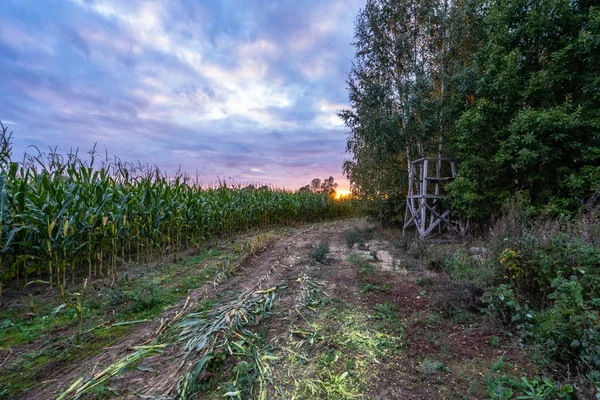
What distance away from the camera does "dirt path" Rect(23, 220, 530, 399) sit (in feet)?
6.82

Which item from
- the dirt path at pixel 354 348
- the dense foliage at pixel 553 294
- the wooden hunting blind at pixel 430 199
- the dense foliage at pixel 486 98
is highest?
the dense foliage at pixel 486 98

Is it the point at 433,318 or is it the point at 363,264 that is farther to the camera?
the point at 363,264

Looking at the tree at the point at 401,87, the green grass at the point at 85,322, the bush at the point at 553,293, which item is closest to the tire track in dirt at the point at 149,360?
the green grass at the point at 85,322

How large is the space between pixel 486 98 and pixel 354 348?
8.92 meters

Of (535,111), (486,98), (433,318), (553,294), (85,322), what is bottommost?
(85,322)

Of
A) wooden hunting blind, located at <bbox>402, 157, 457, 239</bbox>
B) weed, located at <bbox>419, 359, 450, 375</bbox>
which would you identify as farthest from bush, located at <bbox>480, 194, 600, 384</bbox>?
wooden hunting blind, located at <bbox>402, 157, 457, 239</bbox>

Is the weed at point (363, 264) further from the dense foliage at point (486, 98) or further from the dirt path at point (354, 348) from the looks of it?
the dense foliage at point (486, 98)

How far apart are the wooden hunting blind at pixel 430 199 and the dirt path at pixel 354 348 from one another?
5047 millimetres

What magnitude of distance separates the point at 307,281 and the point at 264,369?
2.36 meters

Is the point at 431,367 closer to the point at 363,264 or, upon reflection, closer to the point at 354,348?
the point at 354,348

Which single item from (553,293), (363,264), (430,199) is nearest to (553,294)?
(553,293)

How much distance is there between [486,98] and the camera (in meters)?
8.01

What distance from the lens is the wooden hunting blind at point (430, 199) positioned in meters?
9.08

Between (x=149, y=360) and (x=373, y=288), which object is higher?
(x=373, y=288)
